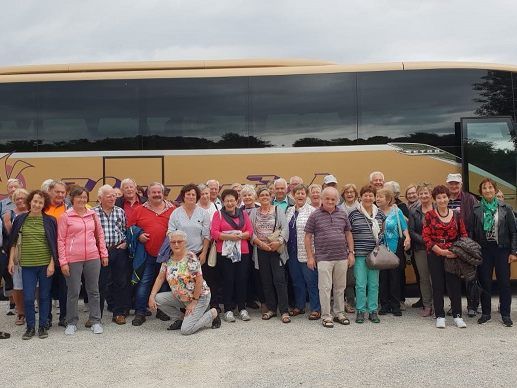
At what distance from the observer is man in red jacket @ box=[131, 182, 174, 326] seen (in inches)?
264

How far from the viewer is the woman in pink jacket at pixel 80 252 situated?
609 cm

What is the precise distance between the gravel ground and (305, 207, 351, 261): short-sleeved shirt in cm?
90

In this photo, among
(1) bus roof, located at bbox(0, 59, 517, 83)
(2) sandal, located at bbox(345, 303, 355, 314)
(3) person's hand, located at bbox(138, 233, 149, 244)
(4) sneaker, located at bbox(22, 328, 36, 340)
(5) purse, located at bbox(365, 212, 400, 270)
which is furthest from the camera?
(1) bus roof, located at bbox(0, 59, 517, 83)

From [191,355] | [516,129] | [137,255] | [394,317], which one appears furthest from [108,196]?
[516,129]

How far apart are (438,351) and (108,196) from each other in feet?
14.3

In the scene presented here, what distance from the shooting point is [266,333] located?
6.05 meters

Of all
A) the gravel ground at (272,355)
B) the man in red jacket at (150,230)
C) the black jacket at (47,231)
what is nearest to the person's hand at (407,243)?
the gravel ground at (272,355)

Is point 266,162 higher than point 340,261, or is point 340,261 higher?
point 266,162

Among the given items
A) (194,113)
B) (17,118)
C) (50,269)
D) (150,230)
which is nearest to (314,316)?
(150,230)

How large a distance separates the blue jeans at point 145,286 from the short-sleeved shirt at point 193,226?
2.09 ft

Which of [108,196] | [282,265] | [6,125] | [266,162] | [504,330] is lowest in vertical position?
[504,330]

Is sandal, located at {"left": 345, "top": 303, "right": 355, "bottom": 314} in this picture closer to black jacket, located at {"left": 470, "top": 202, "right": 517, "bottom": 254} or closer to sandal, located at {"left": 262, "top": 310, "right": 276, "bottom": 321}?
sandal, located at {"left": 262, "top": 310, "right": 276, "bottom": 321}

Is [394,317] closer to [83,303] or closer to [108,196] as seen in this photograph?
[108,196]

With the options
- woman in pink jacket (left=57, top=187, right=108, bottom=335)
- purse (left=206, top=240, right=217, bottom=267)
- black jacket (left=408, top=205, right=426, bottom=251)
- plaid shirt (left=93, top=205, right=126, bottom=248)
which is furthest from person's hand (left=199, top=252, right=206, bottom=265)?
black jacket (left=408, top=205, right=426, bottom=251)
